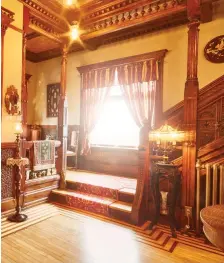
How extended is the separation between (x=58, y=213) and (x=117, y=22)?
4.13 metres

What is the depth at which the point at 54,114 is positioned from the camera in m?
7.61

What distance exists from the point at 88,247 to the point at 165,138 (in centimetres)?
201

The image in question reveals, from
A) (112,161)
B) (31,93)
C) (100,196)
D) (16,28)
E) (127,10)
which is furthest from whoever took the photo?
(31,93)

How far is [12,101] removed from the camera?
4.18m

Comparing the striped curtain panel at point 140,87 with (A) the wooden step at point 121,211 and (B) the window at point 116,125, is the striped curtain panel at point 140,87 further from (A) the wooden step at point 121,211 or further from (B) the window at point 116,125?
(A) the wooden step at point 121,211

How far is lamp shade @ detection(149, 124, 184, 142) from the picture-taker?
3.61m

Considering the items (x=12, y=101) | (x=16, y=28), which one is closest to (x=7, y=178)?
(x=12, y=101)

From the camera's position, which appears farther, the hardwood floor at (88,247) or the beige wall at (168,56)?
the beige wall at (168,56)

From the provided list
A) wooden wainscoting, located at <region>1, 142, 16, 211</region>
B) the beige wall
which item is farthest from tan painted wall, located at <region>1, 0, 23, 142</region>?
the beige wall

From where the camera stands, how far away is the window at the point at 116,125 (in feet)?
20.7

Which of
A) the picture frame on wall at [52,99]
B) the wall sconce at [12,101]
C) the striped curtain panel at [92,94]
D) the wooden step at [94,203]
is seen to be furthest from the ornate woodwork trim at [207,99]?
the picture frame on wall at [52,99]

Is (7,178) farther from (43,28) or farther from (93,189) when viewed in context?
(43,28)

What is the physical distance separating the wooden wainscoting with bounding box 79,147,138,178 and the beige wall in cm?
130

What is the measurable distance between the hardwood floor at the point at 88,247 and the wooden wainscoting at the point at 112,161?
239 cm
